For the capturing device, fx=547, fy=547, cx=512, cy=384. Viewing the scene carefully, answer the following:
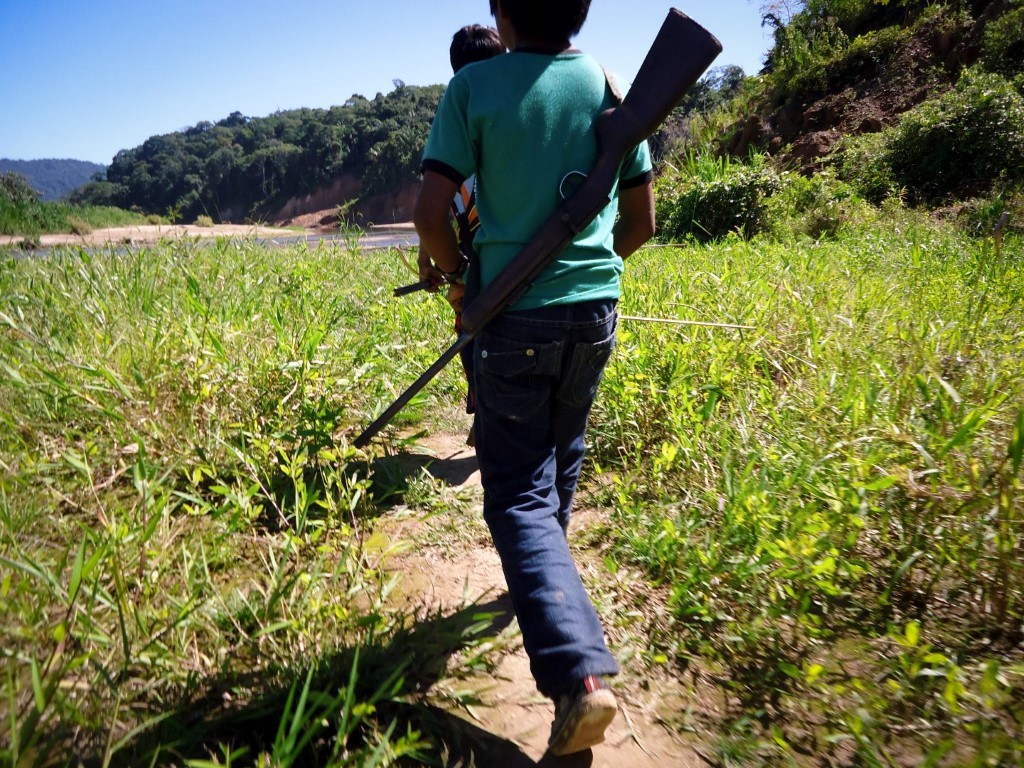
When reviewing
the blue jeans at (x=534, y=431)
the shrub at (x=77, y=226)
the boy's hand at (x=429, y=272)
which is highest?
the shrub at (x=77, y=226)

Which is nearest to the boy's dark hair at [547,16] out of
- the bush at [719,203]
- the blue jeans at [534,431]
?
the blue jeans at [534,431]

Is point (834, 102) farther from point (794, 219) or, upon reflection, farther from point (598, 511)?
point (598, 511)

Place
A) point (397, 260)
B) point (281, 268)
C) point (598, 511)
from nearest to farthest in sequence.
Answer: point (598, 511) < point (281, 268) < point (397, 260)

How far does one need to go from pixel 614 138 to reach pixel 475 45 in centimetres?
106

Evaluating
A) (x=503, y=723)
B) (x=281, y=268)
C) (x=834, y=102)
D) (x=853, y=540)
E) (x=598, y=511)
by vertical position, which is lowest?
(x=503, y=723)

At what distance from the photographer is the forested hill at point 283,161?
3978cm

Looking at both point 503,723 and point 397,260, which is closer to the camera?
point 503,723

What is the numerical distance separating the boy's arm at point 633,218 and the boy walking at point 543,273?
17 centimetres

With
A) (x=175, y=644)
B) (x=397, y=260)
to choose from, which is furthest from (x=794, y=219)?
(x=175, y=644)

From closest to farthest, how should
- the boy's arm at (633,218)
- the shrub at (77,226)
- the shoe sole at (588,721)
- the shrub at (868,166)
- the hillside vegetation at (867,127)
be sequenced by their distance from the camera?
the shoe sole at (588,721) → the boy's arm at (633,218) → the shrub at (77,226) → the hillside vegetation at (867,127) → the shrub at (868,166)

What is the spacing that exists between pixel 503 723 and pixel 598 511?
917 mm

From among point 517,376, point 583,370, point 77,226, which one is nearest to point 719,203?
point 583,370

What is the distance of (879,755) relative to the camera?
1.10 metres

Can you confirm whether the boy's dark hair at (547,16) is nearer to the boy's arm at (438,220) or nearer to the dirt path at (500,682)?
the boy's arm at (438,220)
